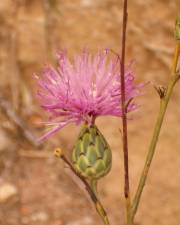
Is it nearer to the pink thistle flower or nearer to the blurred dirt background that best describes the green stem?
the pink thistle flower

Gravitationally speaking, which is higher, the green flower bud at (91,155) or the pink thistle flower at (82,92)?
the pink thistle flower at (82,92)

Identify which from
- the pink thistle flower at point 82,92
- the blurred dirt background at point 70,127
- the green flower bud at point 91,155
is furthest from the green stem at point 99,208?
→ the blurred dirt background at point 70,127

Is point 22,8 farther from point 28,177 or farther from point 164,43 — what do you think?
point 28,177

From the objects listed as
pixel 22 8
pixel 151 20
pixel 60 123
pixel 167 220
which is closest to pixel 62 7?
pixel 22 8

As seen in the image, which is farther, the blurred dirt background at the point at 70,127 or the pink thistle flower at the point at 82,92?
the blurred dirt background at the point at 70,127

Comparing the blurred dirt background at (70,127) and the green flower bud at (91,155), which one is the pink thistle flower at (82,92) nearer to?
the green flower bud at (91,155)
